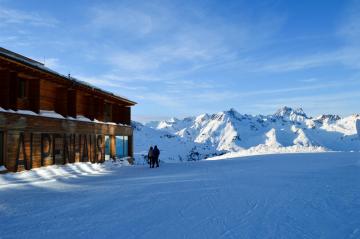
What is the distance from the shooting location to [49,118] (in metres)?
20.4

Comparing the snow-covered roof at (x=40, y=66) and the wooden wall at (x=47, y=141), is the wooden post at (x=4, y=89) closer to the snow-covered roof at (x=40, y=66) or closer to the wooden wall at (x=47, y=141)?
the wooden wall at (x=47, y=141)

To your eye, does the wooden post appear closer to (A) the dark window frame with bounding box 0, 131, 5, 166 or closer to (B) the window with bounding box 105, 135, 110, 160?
(A) the dark window frame with bounding box 0, 131, 5, 166

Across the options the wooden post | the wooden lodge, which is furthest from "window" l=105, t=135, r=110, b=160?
the wooden post

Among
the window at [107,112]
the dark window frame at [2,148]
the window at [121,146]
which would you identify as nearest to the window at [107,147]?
the window at [107,112]

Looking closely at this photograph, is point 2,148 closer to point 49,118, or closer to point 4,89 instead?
point 4,89

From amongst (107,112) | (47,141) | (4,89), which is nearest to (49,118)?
(47,141)

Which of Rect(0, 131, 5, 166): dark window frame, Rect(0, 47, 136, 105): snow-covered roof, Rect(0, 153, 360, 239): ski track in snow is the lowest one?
Rect(0, 153, 360, 239): ski track in snow

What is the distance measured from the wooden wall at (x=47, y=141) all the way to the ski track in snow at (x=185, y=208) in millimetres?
1873

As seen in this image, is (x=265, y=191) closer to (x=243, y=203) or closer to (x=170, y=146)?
(x=243, y=203)

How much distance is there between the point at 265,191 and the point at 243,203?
241cm

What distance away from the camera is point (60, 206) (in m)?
10.8

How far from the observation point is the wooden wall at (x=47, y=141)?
1730cm

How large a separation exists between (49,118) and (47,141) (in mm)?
1331

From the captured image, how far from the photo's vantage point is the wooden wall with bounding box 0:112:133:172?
1730 cm
